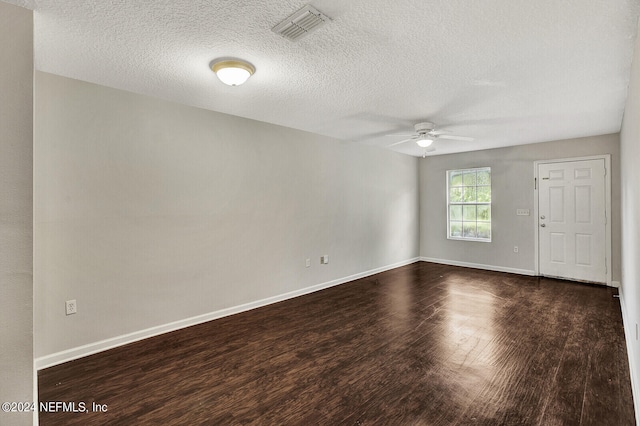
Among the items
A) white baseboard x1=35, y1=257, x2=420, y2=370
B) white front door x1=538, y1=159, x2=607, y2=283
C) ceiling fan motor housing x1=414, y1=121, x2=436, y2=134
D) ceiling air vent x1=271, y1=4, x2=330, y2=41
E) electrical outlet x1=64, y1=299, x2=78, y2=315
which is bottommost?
white baseboard x1=35, y1=257, x2=420, y2=370

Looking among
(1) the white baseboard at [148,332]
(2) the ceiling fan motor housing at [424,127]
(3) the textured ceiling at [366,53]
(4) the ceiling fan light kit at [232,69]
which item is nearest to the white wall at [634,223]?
(3) the textured ceiling at [366,53]

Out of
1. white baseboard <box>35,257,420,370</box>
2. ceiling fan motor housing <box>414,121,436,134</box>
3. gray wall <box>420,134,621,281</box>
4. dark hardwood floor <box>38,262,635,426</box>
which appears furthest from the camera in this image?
gray wall <box>420,134,621,281</box>

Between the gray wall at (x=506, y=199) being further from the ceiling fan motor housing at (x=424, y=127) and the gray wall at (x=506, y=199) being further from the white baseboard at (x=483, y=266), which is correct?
the ceiling fan motor housing at (x=424, y=127)

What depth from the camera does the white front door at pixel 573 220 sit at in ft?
16.6

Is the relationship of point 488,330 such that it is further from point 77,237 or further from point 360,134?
point 77,237

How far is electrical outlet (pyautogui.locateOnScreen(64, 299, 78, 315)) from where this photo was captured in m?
2.76

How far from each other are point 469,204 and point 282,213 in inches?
165

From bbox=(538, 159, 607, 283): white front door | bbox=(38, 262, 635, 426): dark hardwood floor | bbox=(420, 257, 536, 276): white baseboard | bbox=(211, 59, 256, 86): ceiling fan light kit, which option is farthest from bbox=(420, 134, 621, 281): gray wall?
bbox=(211, 59, 256, 86): ceiling fan light kit

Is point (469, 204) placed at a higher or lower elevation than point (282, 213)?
higher

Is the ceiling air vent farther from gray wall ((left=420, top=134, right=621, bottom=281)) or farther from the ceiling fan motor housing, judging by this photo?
gray wall ((left=420, top=134, right=621, bottom=281))

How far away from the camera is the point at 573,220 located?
17.4ft

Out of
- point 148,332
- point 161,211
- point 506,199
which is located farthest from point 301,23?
point 506,199

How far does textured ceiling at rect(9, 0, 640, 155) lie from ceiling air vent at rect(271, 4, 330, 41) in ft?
0.21

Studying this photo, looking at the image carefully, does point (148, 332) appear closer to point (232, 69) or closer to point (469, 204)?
point (232, 69)
